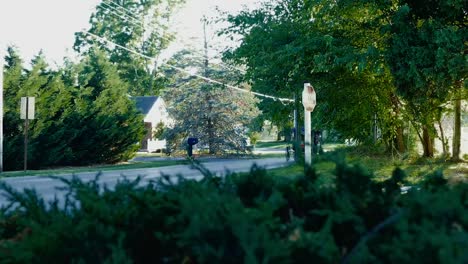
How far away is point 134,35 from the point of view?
62.8 meters

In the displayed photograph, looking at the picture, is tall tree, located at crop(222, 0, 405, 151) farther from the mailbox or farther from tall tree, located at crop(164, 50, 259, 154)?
tall tree, located at crop(164, 50, 259, 154)

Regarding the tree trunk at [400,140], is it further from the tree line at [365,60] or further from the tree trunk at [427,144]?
the tree trunk at [427,144]

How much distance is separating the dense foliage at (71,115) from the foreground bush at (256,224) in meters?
23.3

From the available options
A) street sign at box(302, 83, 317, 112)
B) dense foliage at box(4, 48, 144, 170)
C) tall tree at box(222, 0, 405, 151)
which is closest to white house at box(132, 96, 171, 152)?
dense foliage at box(4, 48, 144, 170)

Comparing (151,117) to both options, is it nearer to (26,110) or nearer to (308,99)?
(26,110)

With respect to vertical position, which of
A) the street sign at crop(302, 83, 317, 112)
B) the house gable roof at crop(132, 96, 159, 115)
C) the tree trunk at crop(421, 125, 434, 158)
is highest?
the house gable roof at crop(132, 96, 159, 115)

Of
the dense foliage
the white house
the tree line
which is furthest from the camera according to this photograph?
the white house

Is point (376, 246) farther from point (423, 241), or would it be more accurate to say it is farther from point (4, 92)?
point (4, 92)

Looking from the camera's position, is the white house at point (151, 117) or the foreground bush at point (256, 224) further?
the white house at point (151, 117)

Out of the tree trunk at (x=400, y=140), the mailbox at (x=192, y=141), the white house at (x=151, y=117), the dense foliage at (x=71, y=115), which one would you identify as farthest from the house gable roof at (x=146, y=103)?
the tree trunk at (x=400, y=140)

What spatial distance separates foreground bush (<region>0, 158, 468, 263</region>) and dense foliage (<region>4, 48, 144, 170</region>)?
23.3m

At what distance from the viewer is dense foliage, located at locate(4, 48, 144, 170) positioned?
84.5 ft

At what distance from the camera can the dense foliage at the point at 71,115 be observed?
25750 mm

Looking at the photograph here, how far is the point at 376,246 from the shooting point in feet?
7.75
